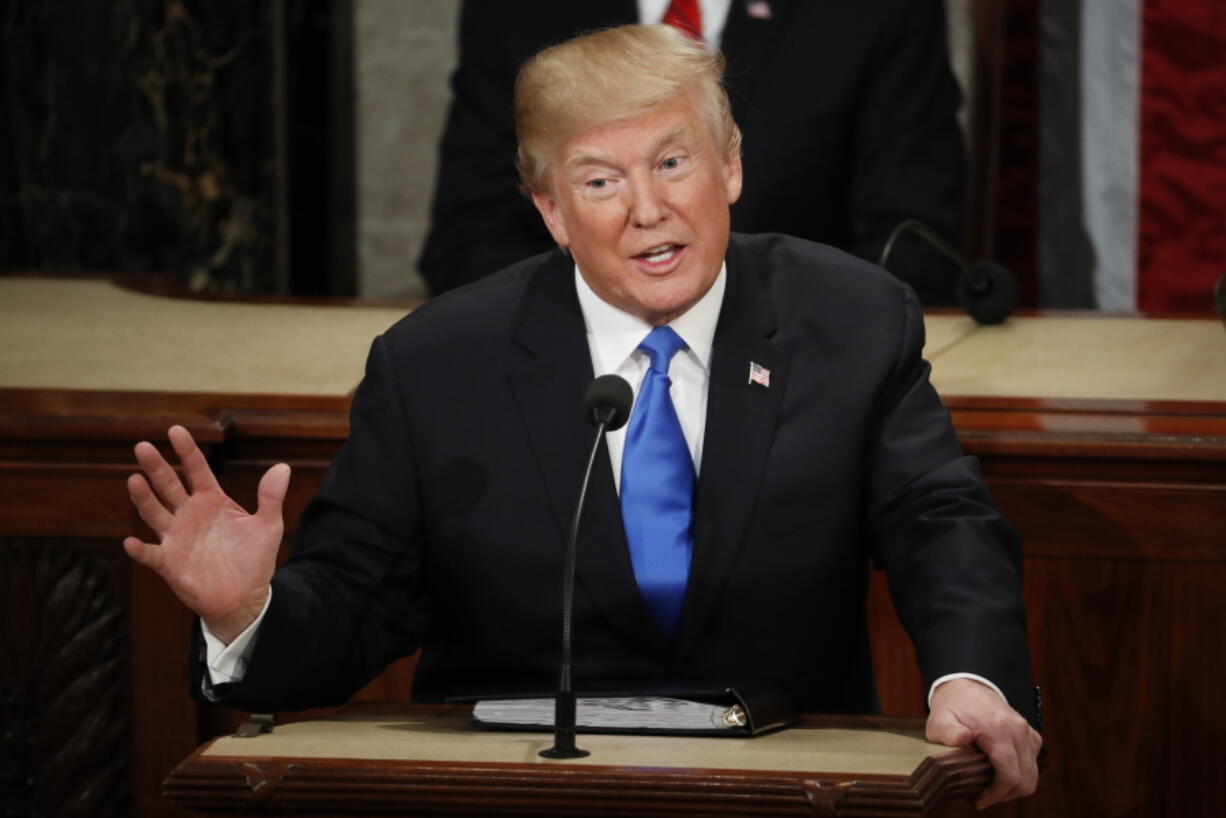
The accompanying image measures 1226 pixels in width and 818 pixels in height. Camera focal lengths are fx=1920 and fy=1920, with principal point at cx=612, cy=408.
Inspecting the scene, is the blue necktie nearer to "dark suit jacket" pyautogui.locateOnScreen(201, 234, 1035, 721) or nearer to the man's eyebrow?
"dark suit jacket" pyautogui.locateOnScreen(201, 234, 1035, 721)

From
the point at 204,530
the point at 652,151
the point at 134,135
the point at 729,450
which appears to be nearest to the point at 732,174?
the point at 652,151

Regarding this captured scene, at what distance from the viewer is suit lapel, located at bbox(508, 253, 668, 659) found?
1927mm

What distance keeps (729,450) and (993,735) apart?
44 centimetres

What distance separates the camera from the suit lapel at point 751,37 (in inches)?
138

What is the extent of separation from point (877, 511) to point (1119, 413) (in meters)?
0.48

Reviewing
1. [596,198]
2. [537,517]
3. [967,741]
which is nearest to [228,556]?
[537,517]

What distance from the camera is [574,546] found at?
1.59m

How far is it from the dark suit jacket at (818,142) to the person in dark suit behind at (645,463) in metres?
1.42

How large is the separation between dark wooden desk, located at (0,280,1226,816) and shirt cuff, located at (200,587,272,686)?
52 cm

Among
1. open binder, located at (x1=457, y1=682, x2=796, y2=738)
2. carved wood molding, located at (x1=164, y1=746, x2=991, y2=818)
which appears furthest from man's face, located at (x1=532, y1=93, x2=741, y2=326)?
carved wood molding, located at (x1=164, y1=746, x2=991, y2=818)

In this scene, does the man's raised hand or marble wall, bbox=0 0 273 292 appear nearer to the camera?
the man's raised hand

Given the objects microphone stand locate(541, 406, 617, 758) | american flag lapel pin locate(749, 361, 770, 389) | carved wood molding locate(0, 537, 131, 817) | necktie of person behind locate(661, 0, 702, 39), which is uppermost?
necktie of person behind locate(661, 0, 702, 39)

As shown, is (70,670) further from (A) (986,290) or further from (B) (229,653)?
(A) (986,290)

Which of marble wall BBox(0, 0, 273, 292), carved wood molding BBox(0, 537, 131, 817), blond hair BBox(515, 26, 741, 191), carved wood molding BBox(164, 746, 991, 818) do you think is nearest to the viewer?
carved wood molding BBox(164, 746, 991, 818)
